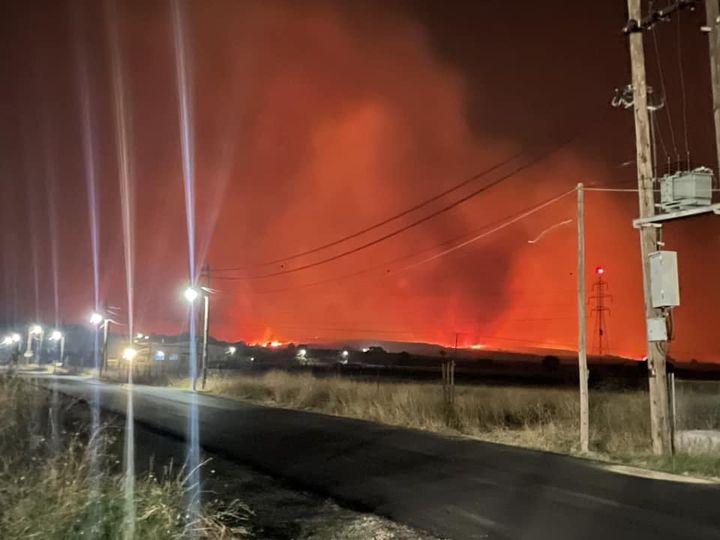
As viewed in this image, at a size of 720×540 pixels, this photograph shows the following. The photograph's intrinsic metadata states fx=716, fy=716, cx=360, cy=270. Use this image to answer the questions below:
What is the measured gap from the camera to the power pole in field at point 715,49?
13227 millimetres

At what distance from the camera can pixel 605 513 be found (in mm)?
8812

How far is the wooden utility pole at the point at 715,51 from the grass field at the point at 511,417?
611 cm

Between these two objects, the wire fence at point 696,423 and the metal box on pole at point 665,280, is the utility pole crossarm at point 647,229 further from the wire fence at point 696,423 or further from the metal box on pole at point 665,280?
the wire fence at point 696,423

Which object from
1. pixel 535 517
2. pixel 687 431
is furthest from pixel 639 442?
pixel 535 517

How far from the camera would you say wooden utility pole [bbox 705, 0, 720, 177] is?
13.2 metres

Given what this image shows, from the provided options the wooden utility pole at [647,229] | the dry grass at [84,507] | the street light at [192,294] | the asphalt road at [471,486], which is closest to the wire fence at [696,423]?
the wooden utility pole at [647,229]

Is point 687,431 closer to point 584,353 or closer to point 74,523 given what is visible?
point 584,353

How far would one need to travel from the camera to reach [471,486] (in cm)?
1066

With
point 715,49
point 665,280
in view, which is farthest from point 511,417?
point 715,49

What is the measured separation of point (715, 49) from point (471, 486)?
30.4 feet

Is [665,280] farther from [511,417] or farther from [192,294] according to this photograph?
[192,294]

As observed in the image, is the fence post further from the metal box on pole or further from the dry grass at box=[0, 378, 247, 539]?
the dry grass at box=[0, 378, 247, 539]

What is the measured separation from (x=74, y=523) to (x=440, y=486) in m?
6.30

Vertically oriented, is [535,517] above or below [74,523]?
below
